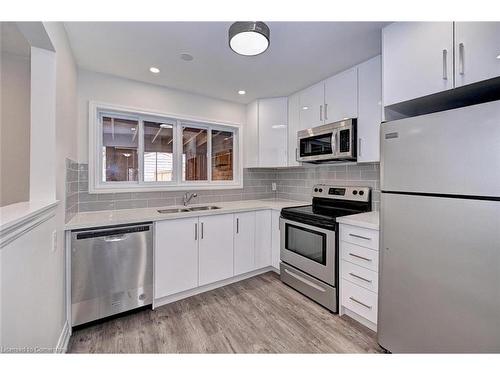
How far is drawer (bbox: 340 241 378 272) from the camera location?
5.57ft

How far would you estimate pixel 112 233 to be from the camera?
6.08 ft

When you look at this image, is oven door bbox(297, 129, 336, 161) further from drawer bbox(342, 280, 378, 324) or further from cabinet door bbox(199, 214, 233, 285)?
drawer bbox(342, 280, 378, 324)

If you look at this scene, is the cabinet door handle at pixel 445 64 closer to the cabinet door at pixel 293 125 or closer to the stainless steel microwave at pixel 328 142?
the stainless steel microwave at pixel 328 142

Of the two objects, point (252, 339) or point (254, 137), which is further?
point (254, 137)

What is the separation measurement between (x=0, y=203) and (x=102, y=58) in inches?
60.9

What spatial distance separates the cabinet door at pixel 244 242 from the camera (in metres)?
2.59

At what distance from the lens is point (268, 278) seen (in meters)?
2.72

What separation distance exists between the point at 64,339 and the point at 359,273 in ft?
7.53

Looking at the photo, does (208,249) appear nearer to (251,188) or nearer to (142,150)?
(251,188)

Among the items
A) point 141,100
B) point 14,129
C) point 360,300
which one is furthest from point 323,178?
point 14,129

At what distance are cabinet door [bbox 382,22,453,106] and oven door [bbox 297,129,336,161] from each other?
76 cm

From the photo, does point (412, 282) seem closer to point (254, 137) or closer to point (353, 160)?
point (353, 160)
